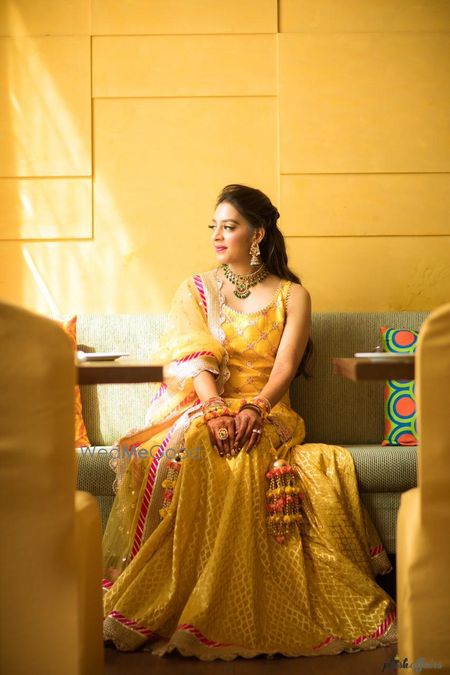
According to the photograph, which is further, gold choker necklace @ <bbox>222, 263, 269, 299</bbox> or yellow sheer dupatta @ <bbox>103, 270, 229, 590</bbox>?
gold choker necklace @ <bbox>222, 263, 269, 299</bbox>

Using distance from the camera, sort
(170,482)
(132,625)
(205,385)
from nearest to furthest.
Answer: (132,625) → (170,482) → (205,385)

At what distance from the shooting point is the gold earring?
11.1ft

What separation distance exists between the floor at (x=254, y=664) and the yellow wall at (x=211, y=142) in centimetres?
201

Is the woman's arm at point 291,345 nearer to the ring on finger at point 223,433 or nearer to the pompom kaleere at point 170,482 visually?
the ring on finger at point 223,433

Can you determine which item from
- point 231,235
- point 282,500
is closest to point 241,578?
point 282,500

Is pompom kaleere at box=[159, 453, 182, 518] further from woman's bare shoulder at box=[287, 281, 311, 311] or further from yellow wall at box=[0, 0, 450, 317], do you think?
yellow wall at box=[0, 0, 450, 317]

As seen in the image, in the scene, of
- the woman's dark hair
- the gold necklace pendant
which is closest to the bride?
the gold necklace pendant

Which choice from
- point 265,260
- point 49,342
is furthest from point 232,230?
point 49,342

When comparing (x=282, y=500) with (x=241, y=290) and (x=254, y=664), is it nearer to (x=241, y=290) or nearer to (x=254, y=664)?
(x=254, y=664)

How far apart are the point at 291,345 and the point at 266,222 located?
24.5 inches

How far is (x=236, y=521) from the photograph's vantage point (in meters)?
2.50

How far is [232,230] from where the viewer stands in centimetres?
338

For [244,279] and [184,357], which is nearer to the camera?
[184,357]

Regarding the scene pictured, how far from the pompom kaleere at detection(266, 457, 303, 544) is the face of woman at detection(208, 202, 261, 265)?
1.06 m
